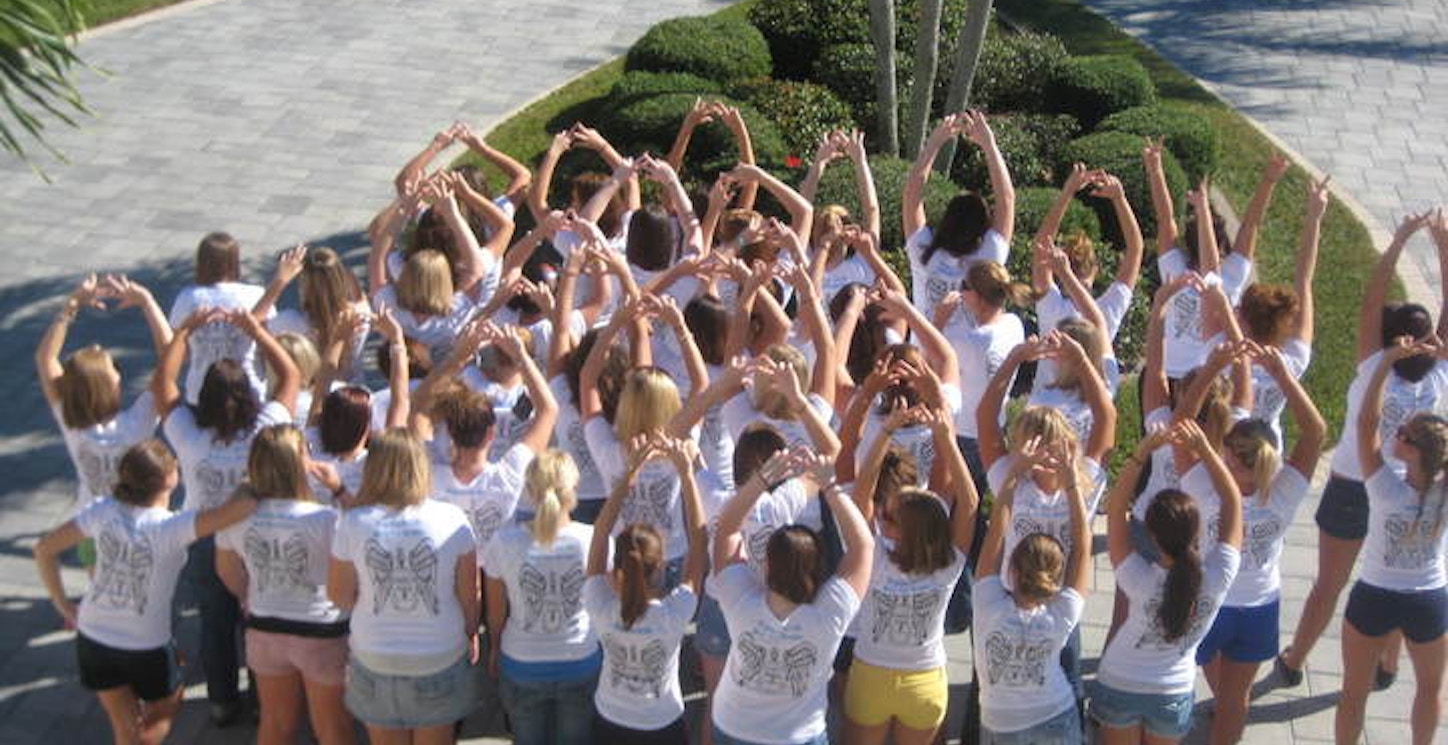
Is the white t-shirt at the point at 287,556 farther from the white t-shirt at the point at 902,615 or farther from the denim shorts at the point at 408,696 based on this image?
the white t-shirt at the point at 902,615

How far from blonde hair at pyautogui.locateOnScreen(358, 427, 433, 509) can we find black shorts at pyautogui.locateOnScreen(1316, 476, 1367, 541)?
441 cm

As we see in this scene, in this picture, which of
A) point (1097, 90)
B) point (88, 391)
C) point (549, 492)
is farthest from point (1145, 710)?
point (1097, 90)

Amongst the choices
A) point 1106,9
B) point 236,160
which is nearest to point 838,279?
point 236,160

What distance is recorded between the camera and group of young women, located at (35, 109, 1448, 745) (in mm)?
6754

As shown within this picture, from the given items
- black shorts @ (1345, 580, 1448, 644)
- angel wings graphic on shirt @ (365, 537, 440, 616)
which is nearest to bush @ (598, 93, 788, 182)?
black shorts @ (1345, 580, 1448, 644)

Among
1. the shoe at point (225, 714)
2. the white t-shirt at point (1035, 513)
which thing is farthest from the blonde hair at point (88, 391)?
the white t-shirt at point (1035, 513)

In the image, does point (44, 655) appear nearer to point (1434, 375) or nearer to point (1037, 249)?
point (1037, 249)

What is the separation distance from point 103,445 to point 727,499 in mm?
2791

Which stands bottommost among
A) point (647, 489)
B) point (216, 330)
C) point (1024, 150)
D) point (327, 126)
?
point (327, 126)

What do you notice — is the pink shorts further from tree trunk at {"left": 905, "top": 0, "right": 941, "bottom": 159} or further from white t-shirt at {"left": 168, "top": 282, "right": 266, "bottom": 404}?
tree trunk at {"left": 905, "top": 0, "right": 941, "bottom": 159}

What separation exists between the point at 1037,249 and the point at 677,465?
10.2 feet

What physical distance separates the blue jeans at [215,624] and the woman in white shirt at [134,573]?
1.43ft

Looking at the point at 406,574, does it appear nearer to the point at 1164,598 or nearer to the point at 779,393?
the point at 779,393

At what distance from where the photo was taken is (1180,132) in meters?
14.4
